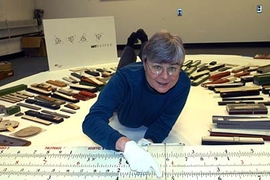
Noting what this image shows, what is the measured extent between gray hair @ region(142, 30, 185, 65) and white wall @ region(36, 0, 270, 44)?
4135 millimetres

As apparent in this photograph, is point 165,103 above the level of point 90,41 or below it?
below

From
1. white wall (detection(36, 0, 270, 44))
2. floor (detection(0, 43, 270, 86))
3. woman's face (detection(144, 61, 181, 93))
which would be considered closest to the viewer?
woman's face (detection(144, 61, 181, 93))

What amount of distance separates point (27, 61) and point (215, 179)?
4.55 metres

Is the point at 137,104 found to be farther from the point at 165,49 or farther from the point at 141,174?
the point at 141,174

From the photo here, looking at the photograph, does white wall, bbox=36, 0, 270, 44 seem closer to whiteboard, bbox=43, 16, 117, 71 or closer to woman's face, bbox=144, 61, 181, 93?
whiteboard, bbox=43, 16, 117, 71

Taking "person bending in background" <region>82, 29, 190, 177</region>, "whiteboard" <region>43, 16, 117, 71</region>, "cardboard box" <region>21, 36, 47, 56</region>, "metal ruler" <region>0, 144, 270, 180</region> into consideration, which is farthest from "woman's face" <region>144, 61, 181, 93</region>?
"cardboard box" <region>21, 36, 47, 56</region>

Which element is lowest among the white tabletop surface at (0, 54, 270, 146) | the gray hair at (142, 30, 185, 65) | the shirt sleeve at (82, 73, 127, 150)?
the white tabletop surface at (0, 54, 270, 146)

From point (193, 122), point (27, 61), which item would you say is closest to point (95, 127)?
point (193, 122)

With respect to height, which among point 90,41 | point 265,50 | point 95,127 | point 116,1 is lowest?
point 265,50

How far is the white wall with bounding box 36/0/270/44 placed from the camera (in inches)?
185

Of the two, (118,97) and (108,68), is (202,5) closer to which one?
(108,68)

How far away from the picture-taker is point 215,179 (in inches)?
28.6

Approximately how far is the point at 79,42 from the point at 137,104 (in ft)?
4.61

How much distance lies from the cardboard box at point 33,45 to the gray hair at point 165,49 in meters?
4.34
